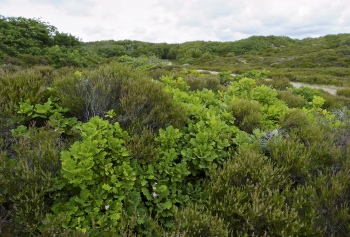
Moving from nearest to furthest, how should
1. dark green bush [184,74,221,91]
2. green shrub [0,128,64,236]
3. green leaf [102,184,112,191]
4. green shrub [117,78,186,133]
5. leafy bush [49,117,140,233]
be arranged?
green shrub [0,128,64,236] → leafy bush [49,117,140,233] → green leaf [102,184,112,191] → green shrub [117,78,186,133] → dark green bush [184,74,221,91]

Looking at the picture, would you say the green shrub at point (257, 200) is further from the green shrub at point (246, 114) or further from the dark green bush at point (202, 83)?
the dark green bush at point (202, 83)

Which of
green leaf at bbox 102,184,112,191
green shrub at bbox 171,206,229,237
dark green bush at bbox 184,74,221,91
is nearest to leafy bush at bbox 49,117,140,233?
green leaf at bbox 102,184,112,191

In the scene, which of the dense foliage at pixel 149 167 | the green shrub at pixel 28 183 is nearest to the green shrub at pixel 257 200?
the dense foliage at pixel 149 167

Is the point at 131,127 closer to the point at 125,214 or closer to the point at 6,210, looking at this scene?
the point at 125,214

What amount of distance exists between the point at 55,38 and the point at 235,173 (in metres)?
19.7

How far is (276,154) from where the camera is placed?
3627 mm

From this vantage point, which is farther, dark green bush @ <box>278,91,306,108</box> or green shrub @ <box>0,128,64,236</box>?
dark green bush @ <box>278,91,306,108</box>

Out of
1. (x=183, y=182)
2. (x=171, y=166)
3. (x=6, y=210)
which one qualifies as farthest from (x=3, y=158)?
(x=183, y=182)

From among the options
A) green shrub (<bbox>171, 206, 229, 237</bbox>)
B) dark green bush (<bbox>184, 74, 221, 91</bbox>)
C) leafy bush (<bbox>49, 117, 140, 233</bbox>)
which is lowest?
green shrub (<bbox>171, 206, 229, 237</bbox>)

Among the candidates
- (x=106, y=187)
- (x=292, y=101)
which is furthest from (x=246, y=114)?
(x=292, y=101)

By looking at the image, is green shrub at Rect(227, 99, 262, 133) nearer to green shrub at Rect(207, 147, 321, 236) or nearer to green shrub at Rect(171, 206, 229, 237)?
green shrub at Rect(207, 147, 321, 236)

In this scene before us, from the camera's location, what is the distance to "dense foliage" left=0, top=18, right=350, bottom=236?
104 inches

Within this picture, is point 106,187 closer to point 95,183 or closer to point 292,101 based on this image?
point 95,183

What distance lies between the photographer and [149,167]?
317 centimetres
